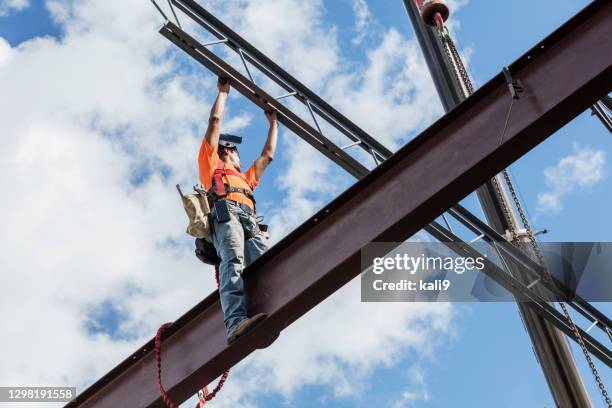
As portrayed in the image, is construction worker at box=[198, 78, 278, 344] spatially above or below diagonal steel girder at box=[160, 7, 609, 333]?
below

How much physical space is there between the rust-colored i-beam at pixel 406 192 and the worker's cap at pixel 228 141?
1.65m

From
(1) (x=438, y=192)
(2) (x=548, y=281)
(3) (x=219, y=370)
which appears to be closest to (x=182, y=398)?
(3) (x=219, y=370)

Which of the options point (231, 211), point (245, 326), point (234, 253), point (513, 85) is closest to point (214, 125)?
point (231, 211)

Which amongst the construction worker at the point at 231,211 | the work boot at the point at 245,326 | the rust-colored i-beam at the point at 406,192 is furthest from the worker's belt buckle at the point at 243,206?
the work boot at the point at 245,326

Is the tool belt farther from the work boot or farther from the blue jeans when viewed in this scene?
the work boot

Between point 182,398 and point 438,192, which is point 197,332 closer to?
point 182,398

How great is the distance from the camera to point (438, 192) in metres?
6.40

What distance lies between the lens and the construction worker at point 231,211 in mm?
6906

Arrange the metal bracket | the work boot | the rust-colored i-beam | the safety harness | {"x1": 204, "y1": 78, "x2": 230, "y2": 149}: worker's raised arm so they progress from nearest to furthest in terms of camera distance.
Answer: the rust-colored i-beam < the metal bracket < the work boot < the safety harness < {"x1": 204, "y1": 78, "x2": 230, "y2": 149}: worker's raised arm

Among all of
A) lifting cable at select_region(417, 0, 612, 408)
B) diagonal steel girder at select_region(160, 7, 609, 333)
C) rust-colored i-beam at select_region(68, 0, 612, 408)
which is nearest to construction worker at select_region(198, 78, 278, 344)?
rust-colored i-beam at select_region(68, 0, 612, 408)

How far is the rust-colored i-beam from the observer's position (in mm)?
6227

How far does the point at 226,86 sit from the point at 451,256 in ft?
9.83

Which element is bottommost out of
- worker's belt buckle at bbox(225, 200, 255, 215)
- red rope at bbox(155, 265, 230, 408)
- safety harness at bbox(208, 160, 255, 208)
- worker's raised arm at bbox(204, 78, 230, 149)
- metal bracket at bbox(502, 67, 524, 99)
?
red rope at bbox(155, 265, 230, 408)

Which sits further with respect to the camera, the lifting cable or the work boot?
the lifting cable
